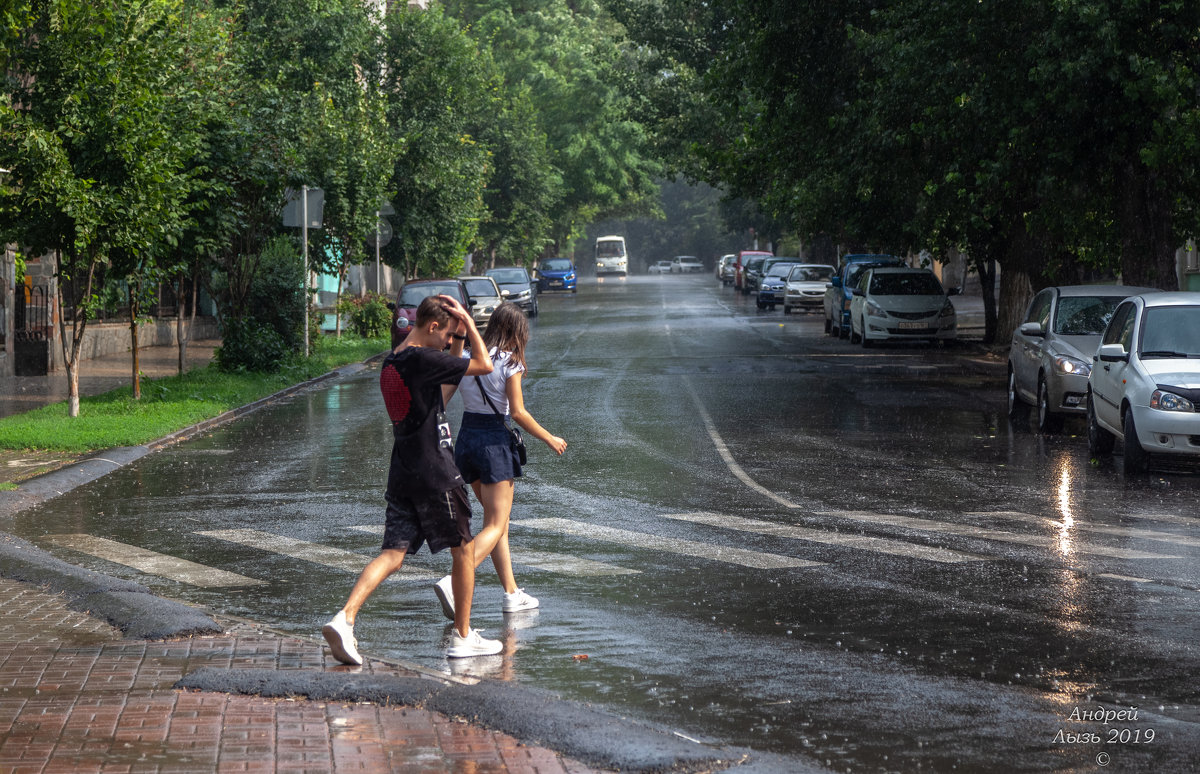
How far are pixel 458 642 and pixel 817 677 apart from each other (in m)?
1.77

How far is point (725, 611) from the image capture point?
26.0 ft

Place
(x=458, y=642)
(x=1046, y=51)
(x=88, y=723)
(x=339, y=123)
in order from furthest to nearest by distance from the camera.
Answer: (x=339, y=123) < (x=1046, y=51) < (x=458, y=642) < (x=88, y=723)

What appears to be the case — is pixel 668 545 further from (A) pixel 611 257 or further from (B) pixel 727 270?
(A) pixel 611 257

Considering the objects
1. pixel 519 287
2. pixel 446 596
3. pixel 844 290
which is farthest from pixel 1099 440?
pixel 519 287

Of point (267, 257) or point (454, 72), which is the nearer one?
point (267, 257)

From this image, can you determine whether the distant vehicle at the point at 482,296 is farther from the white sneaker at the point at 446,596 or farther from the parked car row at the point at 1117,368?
the white sneaker at the point at 446,596

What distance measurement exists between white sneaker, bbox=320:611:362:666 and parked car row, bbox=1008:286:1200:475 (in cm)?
893

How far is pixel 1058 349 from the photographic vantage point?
55.4ft

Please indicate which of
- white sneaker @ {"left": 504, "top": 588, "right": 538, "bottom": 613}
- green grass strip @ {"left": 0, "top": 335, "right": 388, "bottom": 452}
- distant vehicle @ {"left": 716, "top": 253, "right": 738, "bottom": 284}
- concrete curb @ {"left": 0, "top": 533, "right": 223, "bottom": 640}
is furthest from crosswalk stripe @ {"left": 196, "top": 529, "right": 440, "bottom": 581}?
distant vehicle @ {"left": 716, "top": 253, "right": 738, "bottom": 284}

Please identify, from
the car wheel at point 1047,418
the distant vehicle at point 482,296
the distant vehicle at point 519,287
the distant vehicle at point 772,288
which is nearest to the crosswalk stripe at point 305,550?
the car wheel at point 1047,418

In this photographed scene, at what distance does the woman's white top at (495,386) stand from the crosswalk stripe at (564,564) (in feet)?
5.53

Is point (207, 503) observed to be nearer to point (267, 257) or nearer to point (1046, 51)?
point (1046, 51)

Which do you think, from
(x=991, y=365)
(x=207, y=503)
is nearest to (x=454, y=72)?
(x=991, y=365)

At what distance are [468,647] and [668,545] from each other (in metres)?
3.19
